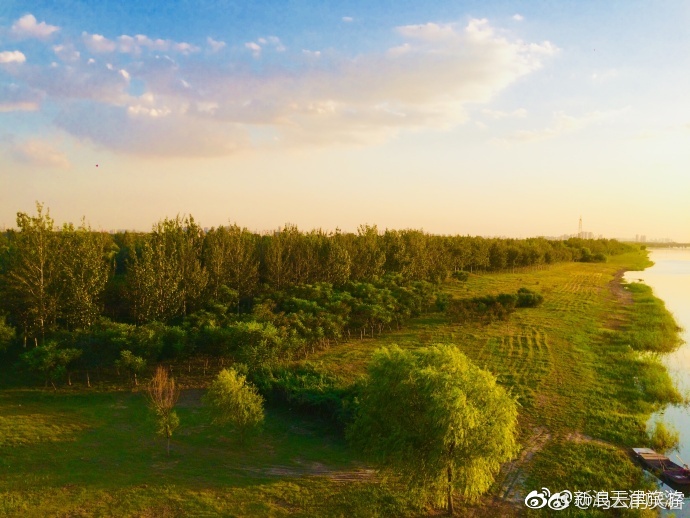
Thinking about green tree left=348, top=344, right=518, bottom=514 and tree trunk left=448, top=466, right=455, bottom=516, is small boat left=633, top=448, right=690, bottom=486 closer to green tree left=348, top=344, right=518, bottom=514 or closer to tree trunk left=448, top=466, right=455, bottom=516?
green tree left=348, top=344, right=518, bottom=514

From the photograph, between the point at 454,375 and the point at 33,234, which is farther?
the point at 33,234

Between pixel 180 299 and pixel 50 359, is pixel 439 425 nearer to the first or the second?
pixel 50 359

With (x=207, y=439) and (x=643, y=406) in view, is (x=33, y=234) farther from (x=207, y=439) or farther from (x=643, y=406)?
(x=643, y=406)

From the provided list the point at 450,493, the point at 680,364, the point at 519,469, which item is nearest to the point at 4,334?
the point at 450,493

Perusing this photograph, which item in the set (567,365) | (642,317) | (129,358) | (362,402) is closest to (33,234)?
(129,358)

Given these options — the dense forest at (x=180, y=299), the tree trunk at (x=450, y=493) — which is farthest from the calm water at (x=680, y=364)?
the dense forest at (x=180, y=299)

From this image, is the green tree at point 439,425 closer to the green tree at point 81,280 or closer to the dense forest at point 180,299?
the dense forest at point 180,299
